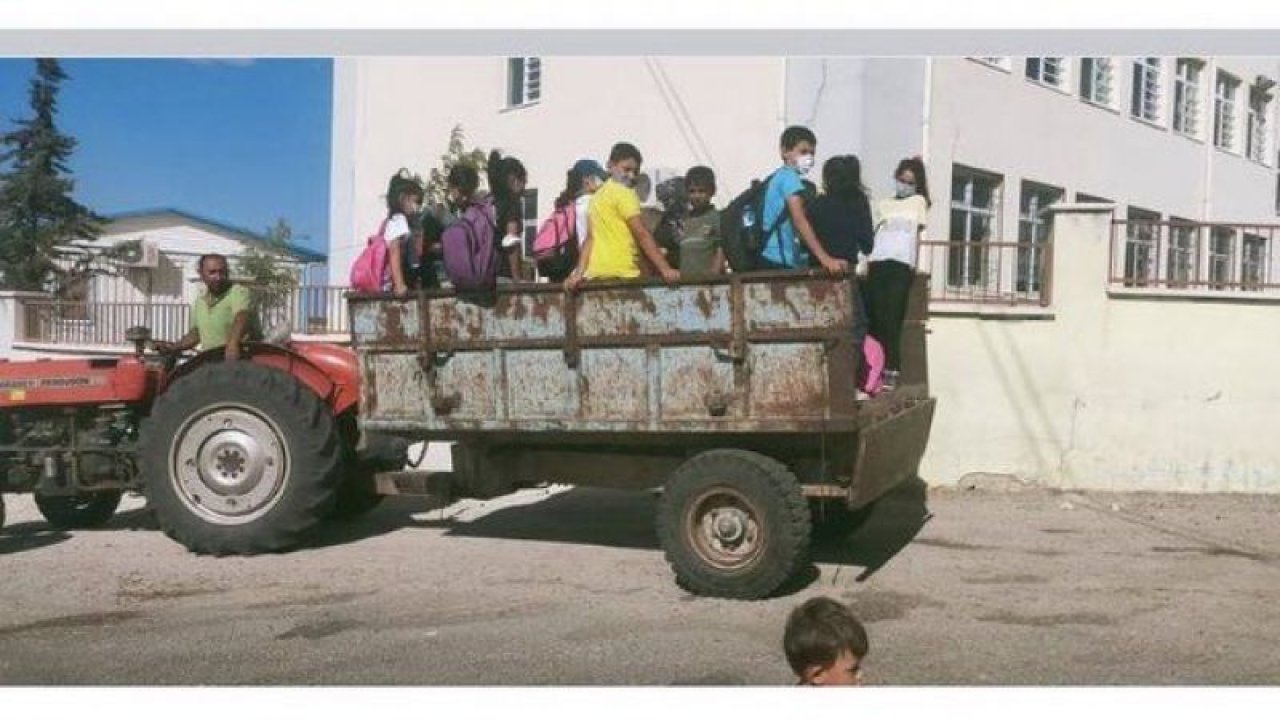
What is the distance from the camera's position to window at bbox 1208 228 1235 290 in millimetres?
8398

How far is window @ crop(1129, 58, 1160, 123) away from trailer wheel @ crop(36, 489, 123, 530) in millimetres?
9303

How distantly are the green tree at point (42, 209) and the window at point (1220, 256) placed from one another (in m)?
7.32

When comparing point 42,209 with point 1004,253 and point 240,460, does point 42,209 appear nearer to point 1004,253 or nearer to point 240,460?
point 240,460

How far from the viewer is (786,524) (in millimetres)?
4898

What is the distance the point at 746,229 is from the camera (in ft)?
18.2

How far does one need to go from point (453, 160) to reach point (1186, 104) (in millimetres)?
9695

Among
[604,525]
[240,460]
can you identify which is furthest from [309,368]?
[604,525]

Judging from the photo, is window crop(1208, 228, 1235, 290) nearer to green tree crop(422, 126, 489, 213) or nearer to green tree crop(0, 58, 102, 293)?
green tree crop(422, 126, 489, 213)

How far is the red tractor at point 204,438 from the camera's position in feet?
19.1

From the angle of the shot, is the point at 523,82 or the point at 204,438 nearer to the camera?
the point at 204,438

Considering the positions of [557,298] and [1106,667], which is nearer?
[1106,667]

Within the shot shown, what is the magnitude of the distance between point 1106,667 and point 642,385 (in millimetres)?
2098
